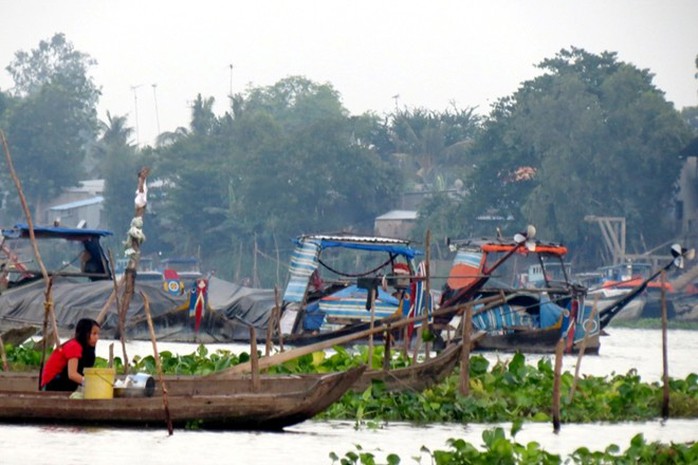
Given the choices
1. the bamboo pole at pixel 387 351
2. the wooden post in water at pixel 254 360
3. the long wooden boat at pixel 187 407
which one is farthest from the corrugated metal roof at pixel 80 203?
the long wooden boat at pixel 187 407

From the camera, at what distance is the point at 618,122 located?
1895 inches

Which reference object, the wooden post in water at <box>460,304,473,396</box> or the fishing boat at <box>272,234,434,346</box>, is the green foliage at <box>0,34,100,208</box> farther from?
the wooden post in water at <box>460,304,473,396</box>

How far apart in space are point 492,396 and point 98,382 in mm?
4145

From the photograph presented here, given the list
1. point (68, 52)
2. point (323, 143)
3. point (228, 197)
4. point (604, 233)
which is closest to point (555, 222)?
point (604, 233)

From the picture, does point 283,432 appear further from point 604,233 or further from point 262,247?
point 262,247

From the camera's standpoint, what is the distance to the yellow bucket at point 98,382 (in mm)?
14281

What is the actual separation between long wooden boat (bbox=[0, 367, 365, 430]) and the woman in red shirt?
0.25 m

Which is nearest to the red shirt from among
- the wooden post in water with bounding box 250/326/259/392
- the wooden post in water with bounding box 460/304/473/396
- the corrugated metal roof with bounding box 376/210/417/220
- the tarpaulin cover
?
the wooden post in water with bounding box 250/326/259/392

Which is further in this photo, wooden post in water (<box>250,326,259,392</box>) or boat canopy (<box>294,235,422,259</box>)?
boat canopy (<box>294,235,422,259</box>)

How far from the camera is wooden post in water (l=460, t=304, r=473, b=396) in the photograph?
15602 millimetres

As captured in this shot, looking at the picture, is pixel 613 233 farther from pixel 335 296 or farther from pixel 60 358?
pixel 60 358

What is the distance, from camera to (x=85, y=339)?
14.4m

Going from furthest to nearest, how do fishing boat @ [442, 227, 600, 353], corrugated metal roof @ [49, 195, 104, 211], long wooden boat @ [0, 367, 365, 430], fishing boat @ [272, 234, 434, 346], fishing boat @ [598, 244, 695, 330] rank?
1. corrugated metal roof @ [49, 195, 104, 211]
2. fishing boat @ [442, 227, 600, 353]
3. fishing boat @ [272, 234, 434, 346]
4. fishing boat @ [598, 244, 695, 330]
5. long wooden boat @ [0, 367, 365, 430]

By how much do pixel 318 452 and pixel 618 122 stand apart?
115ft
